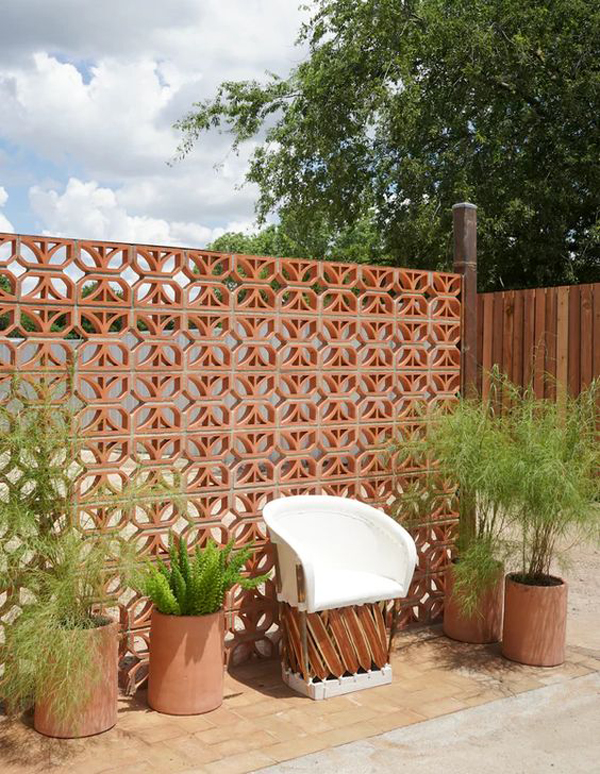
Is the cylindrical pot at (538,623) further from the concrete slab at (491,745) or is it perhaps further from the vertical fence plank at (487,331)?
the vertical fence plank at (487,331)

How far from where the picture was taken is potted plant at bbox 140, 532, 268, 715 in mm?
3465

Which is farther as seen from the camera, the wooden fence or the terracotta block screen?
the wooden fence

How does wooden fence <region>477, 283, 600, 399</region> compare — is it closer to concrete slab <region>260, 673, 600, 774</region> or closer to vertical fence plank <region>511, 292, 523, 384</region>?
vertical fence plank <region>511, 292, 523, 384</region>

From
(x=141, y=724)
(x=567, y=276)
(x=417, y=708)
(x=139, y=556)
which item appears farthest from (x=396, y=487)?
(x=567, y=276)

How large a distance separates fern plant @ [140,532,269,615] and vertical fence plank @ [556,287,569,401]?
194 inches

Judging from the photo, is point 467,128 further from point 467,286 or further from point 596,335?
point 467,286

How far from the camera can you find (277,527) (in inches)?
149

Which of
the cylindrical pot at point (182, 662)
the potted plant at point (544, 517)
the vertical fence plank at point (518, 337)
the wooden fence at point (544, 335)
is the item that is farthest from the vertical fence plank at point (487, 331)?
the cylindrical pot at point (182, 662)

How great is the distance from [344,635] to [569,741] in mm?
1008

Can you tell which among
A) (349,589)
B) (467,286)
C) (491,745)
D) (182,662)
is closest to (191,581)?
(182,662)

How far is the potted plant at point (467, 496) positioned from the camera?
4277 millimetres

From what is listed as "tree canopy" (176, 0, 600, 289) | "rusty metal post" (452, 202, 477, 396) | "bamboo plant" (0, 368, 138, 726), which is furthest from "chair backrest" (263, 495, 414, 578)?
"tree canopy" (176, 0, 600, 289)

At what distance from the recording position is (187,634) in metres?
3.47

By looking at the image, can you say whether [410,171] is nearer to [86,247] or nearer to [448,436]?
[448,436]
